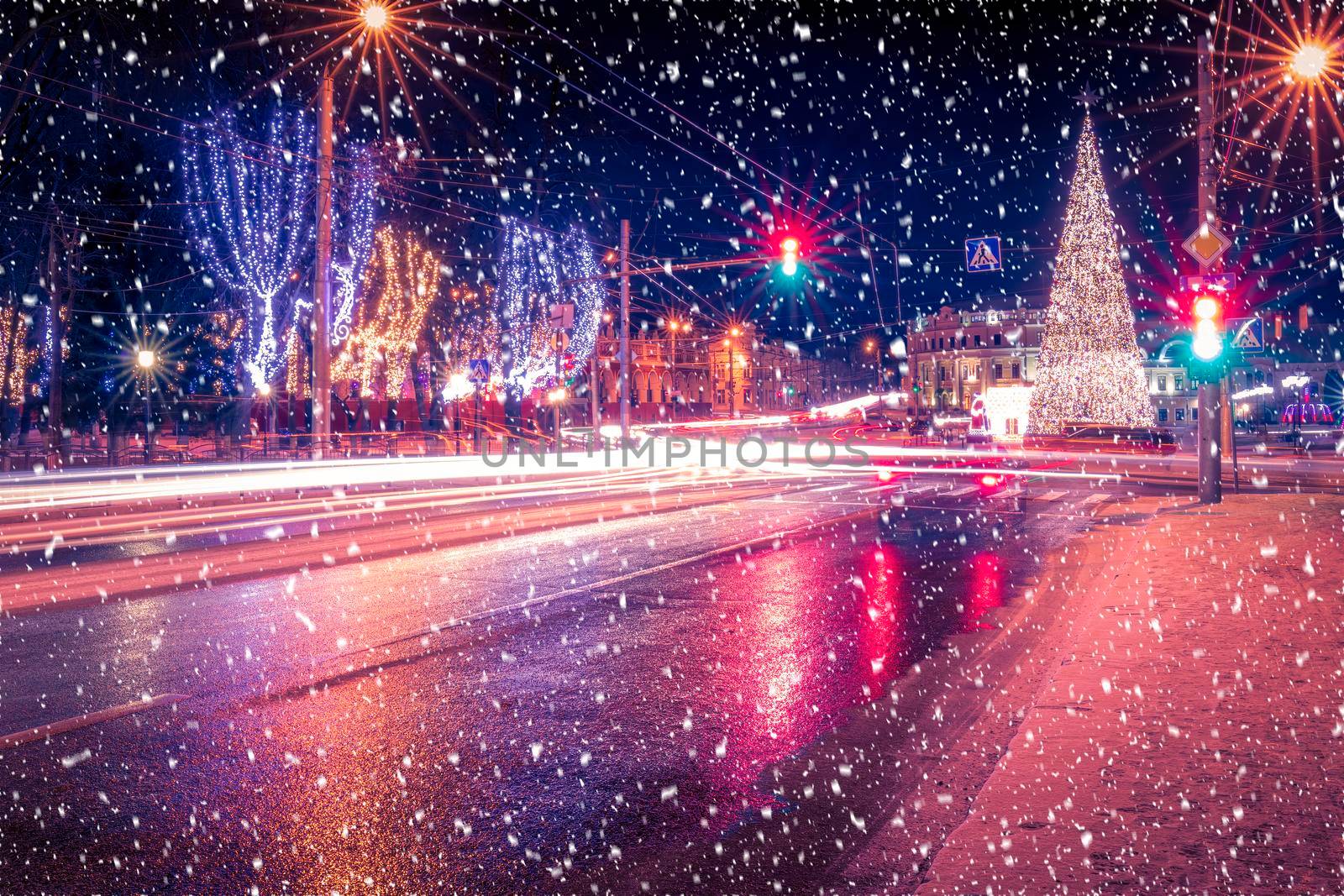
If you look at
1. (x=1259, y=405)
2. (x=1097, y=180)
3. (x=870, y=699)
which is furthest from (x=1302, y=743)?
(x=1259, y=405)

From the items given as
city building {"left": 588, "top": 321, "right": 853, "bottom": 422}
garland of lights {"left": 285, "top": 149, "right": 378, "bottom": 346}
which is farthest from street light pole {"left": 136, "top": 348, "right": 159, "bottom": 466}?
city building {"left": 588, "top": 321, "right": 853, "bottom": 422}

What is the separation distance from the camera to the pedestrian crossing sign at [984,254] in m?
25.5

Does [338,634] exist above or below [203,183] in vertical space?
below

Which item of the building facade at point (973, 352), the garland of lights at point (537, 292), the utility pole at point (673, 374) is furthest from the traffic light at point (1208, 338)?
the building facade at point (973, 352)

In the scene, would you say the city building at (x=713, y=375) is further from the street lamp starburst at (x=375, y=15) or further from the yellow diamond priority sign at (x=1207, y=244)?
the yellow diamond priority sign at (x=1207, y=244)

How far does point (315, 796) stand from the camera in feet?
14.0

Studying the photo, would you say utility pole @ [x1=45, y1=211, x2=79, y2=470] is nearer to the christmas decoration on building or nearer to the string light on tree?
the string light on tree

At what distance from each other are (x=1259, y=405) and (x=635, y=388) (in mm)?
63683

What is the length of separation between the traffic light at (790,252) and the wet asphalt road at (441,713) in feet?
40.0

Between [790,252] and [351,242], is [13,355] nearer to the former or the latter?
[351,242]

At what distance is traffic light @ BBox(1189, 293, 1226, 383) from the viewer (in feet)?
46.3

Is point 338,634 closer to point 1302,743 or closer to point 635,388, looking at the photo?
point 1302,743

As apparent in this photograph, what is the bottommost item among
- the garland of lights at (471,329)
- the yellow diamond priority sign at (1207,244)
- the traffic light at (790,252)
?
the yellow diamond priority sign at (1207,244)

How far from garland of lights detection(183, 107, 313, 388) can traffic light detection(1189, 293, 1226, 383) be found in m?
27.3
